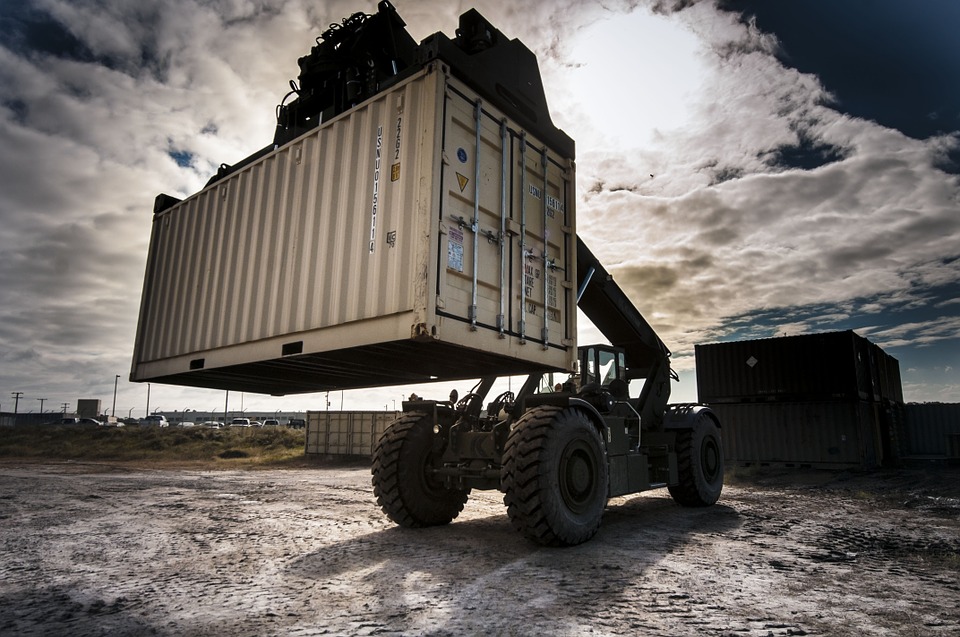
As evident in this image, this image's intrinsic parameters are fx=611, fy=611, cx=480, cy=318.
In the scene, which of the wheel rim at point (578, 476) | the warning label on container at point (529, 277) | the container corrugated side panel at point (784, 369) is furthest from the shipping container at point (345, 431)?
the warning label on container at point (529, 277)

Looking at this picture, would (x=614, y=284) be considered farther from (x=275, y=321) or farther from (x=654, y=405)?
(x=275, y=321)

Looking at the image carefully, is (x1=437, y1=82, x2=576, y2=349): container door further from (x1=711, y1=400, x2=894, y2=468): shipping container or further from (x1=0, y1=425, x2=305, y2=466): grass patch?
(x1=0, y1=425, x2=305, y2=466): grass patch

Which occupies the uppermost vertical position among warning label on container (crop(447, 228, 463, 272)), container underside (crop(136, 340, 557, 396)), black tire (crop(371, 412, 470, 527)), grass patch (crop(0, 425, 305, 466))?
warning label on container (crop(447, 228, 463, 272))

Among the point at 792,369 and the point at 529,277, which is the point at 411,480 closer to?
the point at 529,277

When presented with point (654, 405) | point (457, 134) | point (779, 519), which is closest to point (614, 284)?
point (654, 405)

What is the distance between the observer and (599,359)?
9016 mm

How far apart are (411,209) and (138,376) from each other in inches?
200

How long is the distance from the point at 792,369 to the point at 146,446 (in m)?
29.5

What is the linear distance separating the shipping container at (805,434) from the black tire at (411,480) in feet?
41.4

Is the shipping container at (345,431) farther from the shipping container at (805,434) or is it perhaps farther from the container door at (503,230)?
the container door at (503,230)

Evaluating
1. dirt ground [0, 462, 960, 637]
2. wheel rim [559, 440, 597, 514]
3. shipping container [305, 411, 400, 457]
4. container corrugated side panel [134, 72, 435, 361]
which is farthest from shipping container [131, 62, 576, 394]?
shipping container [305, 411, 400, 457]

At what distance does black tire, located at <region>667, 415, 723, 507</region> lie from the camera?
9539mm

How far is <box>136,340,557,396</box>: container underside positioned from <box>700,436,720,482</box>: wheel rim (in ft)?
15.3

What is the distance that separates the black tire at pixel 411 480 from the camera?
7363 millimetres
